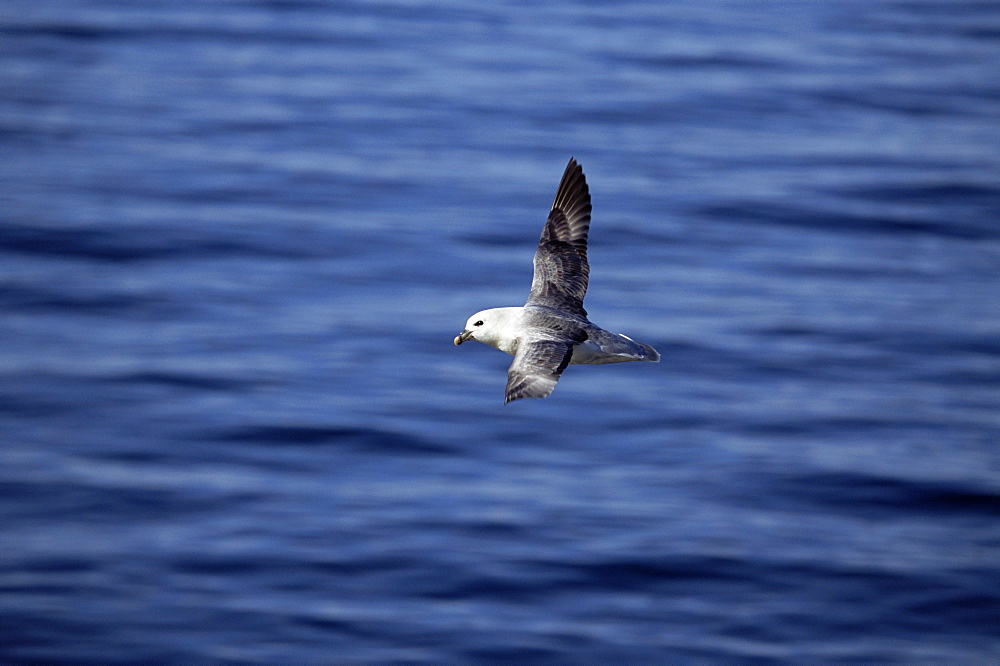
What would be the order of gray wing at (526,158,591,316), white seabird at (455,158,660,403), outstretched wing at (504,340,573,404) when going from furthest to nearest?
gray wing at (526,158,591,316) → white seabird at (455,158,660,403) → outstretched wing at (504,340,573,404)

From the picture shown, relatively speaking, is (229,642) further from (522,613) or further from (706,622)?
(706,622)

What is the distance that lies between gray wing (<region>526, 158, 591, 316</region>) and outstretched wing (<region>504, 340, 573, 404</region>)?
5.69 feet

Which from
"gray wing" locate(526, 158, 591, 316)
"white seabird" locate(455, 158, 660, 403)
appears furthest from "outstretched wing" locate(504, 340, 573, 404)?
"gray wing" locate(526, 158, 591, 316)

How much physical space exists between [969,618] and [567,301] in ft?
29.9

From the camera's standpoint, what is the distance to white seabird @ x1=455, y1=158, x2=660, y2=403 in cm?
1258

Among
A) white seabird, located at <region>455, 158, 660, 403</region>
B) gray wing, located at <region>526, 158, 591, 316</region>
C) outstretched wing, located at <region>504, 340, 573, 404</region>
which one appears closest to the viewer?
outstretched wing, located at <region>504, 340, 573, 404</region>

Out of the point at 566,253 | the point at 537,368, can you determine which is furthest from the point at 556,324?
the point at 566,253

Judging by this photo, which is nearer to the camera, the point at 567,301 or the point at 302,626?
the point at 567,301

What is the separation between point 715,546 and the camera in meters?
21.0

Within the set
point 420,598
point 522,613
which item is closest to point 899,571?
point 522,613

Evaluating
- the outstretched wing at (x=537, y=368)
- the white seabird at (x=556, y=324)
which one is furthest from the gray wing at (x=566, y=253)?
the outstretched wing at (x=537, y=368)

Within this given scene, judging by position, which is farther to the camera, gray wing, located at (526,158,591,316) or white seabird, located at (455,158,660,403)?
gray wing, located at (526,158,591,316)

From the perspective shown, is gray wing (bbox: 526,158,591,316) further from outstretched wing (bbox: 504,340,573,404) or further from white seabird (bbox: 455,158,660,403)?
outstretched wing (bbox: 504,340,573,404)

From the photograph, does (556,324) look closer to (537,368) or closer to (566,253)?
(537,368)
